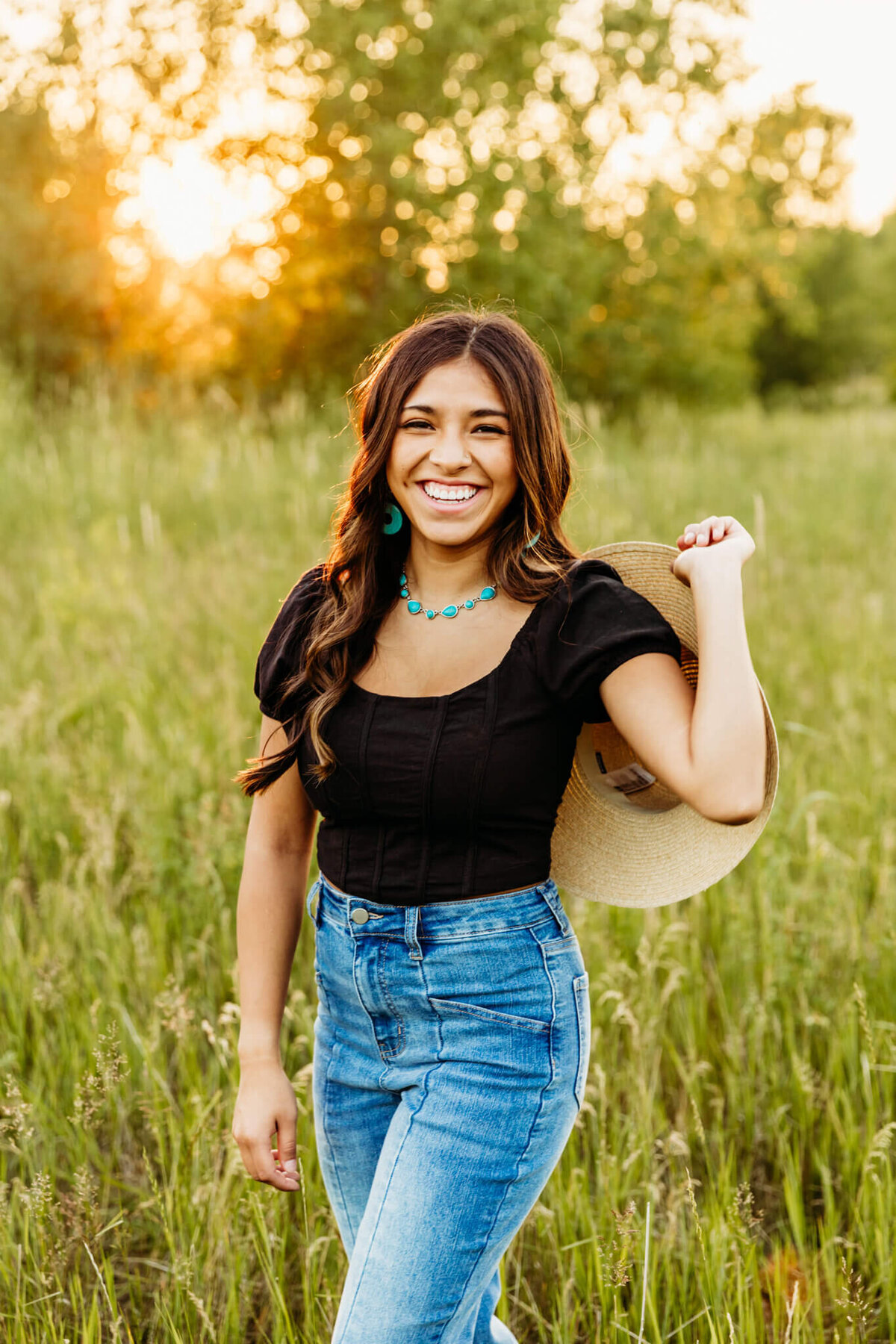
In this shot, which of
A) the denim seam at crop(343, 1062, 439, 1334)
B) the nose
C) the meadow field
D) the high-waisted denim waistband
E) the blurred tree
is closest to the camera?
the denim seam at crop(343, 1062, 439, 1334)

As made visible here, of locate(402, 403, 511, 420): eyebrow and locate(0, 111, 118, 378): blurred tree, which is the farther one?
locate(0, 111, 118, 378): blurred tree

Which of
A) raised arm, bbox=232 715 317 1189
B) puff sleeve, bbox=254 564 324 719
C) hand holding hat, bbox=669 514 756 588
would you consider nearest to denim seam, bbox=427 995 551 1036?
raised arm, bbox=232 715 317 1189

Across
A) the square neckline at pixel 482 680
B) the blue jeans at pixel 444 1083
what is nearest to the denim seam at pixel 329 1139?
the blue jeans at pixel 444 1083

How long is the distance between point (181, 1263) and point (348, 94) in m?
15.7

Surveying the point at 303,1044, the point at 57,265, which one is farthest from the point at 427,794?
the point at 57,265

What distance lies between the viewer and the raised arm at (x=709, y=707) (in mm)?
1388

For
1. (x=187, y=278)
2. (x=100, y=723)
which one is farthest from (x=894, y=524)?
(x=187, y=278)

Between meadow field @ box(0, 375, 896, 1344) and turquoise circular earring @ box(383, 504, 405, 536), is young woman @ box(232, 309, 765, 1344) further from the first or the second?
meadow field @ box(0, 375, 896, 1344)

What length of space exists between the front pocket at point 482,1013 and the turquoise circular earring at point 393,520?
0.75 meters

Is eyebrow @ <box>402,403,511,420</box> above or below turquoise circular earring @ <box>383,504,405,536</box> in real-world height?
above

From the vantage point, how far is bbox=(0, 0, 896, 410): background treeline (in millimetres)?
13406

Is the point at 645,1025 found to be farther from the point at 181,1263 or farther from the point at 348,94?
the point at 348,94

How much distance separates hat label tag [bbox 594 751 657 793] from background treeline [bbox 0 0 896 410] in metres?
A: 10.8

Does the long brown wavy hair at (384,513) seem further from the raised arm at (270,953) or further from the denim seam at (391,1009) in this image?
the denim seam at (391,1009)
